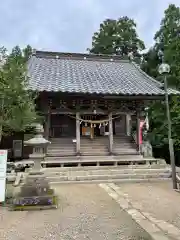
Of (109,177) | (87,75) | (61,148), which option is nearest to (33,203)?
(109,177)

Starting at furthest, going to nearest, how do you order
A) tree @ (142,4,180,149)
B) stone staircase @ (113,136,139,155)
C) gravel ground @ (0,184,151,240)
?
tree @ (142,4,180,149) < stone staircase @ (113,136,139,155) < gravel ground @ (0,184,151,240)

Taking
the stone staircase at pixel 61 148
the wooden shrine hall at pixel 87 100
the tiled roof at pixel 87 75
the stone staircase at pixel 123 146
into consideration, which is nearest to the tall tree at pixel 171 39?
the tiled roof at pixel 87 75

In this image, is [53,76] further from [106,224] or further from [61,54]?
[106,224]

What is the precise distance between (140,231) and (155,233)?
0.25 meters

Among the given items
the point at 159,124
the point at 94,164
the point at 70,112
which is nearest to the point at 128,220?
the point at 94,164

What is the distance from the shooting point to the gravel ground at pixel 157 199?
16.7 ft

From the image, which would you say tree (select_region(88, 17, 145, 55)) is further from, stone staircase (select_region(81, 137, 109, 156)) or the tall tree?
stone staircase (select_region(81, 137, 109, 156))

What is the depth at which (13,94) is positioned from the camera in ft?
19.3

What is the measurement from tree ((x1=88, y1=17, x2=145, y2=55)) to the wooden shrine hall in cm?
1827

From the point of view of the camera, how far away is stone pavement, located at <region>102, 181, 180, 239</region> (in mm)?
4348

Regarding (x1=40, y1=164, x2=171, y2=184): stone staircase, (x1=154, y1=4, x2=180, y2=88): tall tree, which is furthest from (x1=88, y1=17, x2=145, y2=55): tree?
(x1=40, y1=164, x2=171, y2=184): stone staircase

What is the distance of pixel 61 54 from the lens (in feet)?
58.8

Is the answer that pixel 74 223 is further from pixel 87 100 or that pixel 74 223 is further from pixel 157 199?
pixel 87 100

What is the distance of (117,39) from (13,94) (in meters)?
30.0
